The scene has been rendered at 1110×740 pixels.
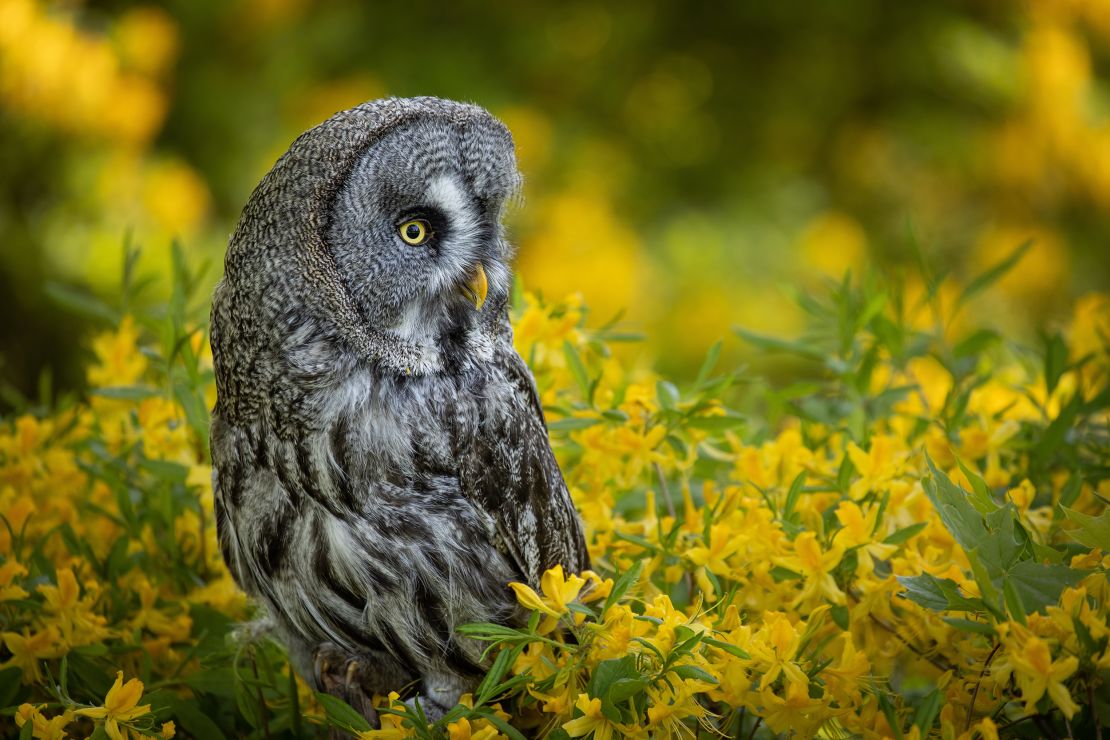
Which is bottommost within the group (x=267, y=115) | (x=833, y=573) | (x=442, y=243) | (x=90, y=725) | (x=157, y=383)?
(x=90, y=725)

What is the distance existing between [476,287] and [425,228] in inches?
3.9

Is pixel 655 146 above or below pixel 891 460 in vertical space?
above

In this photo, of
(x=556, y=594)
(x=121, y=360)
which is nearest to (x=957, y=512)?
(x=556, y=594)

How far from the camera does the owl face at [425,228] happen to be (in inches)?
52.2

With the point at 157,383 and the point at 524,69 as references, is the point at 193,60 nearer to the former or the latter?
the point at 524,69

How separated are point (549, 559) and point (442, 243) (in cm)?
43

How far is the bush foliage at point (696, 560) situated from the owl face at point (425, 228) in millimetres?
211

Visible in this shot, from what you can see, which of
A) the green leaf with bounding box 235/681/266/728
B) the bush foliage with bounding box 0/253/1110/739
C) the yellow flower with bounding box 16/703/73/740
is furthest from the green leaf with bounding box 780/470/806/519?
the yellow flower with bounding box 16/703/73/740

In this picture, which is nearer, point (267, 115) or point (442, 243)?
point (442, 243)

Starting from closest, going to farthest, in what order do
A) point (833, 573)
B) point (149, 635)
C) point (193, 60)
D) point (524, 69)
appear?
point (833, 573) < point (149, 635) < point (193, 60) < point (524, 69)

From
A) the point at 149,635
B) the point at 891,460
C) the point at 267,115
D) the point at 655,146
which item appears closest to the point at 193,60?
the point at 267,115

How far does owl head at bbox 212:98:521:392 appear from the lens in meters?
1.31

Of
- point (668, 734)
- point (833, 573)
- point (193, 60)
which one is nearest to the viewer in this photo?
point (668, 734)

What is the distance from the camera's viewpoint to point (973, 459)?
5.24ft
